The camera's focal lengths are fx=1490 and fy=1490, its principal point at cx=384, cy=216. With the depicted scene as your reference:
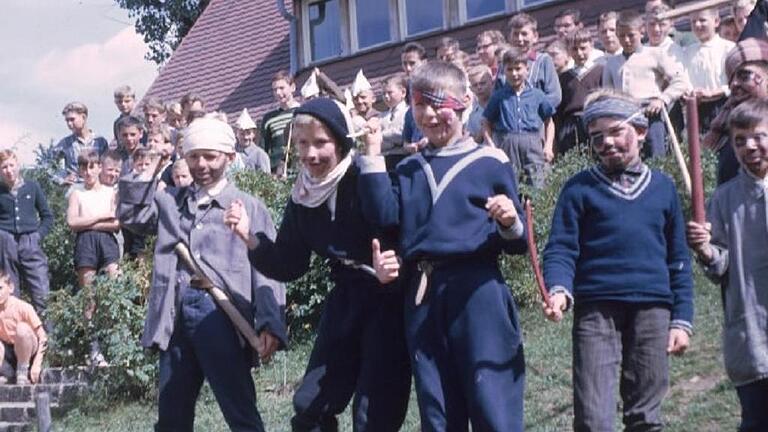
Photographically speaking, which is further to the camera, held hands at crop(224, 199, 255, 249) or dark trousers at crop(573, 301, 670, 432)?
held hands at crop(224, 199, 255, 249)

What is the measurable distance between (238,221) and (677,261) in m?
2.09

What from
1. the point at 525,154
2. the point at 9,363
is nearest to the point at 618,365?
the point at 525,154

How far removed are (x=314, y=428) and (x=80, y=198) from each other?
7.69 meters

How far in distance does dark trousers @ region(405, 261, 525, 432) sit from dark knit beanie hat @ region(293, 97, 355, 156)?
77 centimetres

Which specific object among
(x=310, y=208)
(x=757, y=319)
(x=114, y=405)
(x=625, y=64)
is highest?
(x=625, y=64)

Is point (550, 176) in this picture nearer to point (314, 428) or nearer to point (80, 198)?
point (80, 198)

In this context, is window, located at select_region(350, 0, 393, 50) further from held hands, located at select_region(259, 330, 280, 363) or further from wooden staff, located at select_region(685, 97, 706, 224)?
wooden staff, located at select_region(685, 97, 706, 224)

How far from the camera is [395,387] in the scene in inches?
270

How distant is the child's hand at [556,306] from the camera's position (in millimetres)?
6340

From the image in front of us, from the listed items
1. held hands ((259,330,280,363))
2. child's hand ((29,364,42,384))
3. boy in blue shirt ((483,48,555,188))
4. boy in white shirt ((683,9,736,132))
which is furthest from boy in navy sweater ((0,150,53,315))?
held hands ((259,330,280,363))

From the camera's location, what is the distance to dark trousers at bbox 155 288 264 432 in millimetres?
7453

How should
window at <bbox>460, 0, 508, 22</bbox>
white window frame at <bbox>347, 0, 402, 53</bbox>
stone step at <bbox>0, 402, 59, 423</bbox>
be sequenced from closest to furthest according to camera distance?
1. stone step at <bbox>0, 402, 59, 423</bbox>
2. window at <bbox>460, 0, 508, 22</bbox>
3. white window frame at <bbox>347, 0, 402, 53</bbox>

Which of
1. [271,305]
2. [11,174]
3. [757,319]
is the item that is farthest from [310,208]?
[11,174]

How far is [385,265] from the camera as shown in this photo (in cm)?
647
